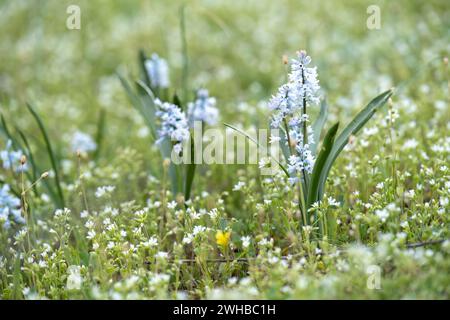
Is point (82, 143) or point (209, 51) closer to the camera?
point (82, 143)

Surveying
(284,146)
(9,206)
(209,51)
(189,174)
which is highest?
(209,51)

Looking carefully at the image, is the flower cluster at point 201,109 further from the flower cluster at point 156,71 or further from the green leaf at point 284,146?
the green leaf at point 284,146

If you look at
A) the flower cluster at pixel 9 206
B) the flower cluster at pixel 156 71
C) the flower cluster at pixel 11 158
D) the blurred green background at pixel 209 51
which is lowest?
the flower cluster at pixel 9 206

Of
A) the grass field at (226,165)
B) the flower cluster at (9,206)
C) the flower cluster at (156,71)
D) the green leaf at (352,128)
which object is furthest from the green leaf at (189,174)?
the flower cluster at (9,206)

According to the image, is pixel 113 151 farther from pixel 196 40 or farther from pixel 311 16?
pixel 311 16

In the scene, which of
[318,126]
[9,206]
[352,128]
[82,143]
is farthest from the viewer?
[82,143]

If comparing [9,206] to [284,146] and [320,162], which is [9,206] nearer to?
[284,146]

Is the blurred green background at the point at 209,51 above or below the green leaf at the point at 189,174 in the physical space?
above

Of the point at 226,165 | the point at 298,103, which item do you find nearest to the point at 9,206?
the point at 226,165
